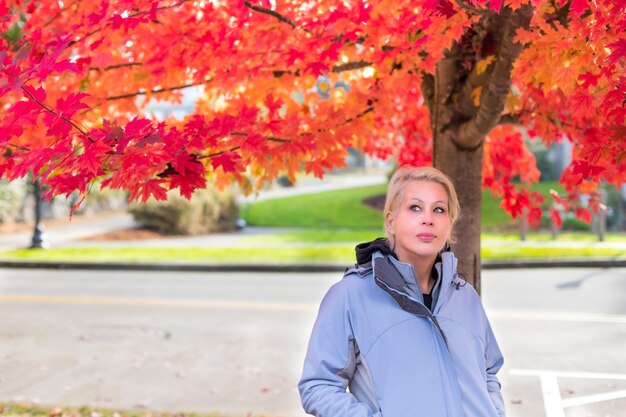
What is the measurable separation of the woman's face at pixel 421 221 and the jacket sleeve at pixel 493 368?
14.9 inches

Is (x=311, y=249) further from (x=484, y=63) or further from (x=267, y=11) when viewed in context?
(x=267, y=11)

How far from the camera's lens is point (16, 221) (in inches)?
907

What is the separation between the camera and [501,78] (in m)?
3.78

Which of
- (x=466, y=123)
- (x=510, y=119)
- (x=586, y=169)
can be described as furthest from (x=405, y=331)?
(x=510, y=119)

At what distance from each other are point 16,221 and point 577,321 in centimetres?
1911

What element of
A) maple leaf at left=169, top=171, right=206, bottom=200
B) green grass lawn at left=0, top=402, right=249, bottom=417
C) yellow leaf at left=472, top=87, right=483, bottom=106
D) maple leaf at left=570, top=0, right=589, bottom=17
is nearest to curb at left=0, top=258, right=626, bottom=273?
green grass lawn at left=0, top=402, right=249, bottom=417

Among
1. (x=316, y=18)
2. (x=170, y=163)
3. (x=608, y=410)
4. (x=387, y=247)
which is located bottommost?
(x=608, y=410)

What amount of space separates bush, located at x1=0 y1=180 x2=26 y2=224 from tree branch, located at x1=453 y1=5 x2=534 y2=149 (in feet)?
65.9

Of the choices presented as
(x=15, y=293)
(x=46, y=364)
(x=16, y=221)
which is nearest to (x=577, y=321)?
(x=46, y=364)

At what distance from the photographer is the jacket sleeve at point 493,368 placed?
91.4 inches

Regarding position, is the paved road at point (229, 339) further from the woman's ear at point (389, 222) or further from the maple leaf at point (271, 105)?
the woman's ear at point (389, 222)

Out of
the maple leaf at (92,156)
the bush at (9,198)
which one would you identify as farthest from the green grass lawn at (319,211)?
the maple leaf at (92,156)

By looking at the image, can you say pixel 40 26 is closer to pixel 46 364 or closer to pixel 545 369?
pixel 46 364

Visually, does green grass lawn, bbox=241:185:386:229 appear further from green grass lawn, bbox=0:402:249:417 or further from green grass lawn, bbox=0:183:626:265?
green grass lawn, bbox=0:402:249:417
